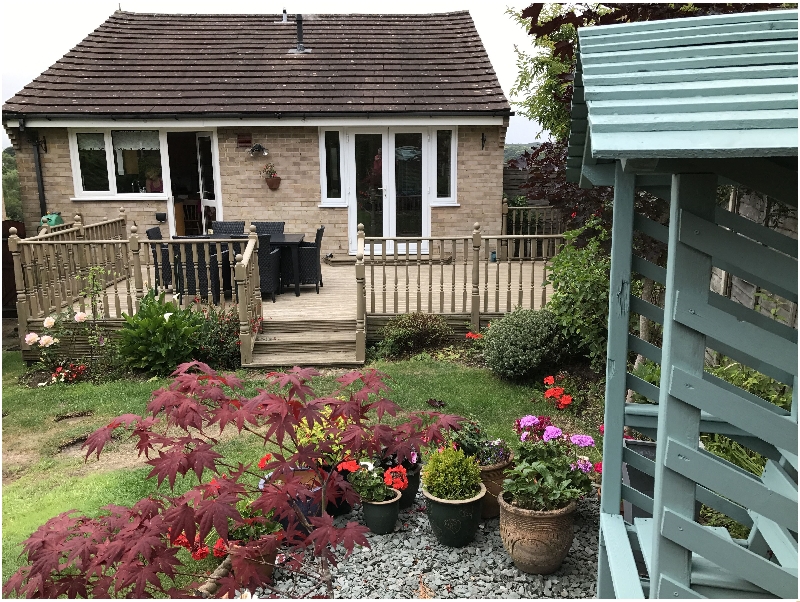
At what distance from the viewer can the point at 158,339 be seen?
8273mm

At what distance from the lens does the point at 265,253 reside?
960 centimetres

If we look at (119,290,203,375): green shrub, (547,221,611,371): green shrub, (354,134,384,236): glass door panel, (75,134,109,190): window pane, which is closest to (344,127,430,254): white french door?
(354,134,384,236): glass door panel

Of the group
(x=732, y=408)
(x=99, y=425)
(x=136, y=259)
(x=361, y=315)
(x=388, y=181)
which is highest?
(x=388, y=181)

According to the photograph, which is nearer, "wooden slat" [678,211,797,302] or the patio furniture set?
"wooden slat" [678,211,797,302]

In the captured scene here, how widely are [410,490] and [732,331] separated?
327 cm

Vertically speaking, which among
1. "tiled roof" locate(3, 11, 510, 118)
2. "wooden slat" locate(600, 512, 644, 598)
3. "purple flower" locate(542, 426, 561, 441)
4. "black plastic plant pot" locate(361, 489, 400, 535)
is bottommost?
"black plastic plant pot" locate(361, 489, 400, 535)

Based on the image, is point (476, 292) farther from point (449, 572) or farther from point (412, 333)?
point (449, 572)

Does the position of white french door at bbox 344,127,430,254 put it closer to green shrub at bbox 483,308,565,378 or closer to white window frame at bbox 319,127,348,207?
white window frame at bbox 319,127,348,207

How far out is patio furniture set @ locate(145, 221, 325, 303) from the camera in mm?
9156

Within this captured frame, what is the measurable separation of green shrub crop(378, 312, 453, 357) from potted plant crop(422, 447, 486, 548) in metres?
4.27

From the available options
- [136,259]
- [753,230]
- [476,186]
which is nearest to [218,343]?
[136,259]

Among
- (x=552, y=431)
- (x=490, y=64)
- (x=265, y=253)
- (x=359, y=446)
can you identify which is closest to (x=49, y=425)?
(x=265, y=253)

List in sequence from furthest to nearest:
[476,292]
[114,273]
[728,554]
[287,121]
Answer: [287,121], [114,273], [476,292], [728,554]

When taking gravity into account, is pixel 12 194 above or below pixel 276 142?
below
